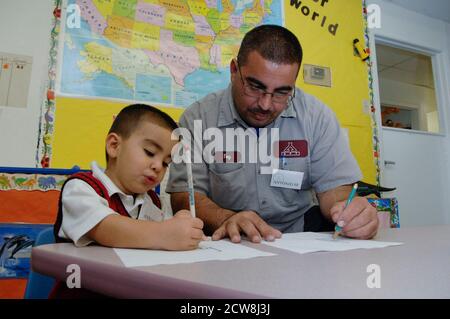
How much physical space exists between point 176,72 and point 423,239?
1.60 m

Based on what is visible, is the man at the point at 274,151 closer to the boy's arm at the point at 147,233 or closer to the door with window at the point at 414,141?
the boy's arm at the point at 147,233

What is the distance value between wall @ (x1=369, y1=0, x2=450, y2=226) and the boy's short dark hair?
7.50ft

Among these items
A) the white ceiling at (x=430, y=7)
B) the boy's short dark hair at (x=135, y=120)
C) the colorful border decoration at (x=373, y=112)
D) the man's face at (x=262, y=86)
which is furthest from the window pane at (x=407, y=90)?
the boy's short dark hair at (x=135, y=120)

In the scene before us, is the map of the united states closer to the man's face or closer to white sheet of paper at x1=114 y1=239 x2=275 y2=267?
the man's face

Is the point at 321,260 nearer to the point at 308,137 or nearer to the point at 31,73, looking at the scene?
the point at 308,137

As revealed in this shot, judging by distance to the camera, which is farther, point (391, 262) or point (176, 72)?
point (176, 72)

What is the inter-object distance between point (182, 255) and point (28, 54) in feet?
5.46

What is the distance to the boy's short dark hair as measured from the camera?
921 millimetres

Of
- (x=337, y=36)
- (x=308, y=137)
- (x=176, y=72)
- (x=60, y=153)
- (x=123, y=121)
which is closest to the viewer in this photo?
(x=123, y=121)

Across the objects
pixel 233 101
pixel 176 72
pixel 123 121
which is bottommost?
pixel 123 121

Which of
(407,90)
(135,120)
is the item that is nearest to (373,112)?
(407,90)

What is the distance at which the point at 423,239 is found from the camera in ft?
2.42

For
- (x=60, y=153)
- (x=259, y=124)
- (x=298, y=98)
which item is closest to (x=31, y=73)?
(x=60, y=153)
